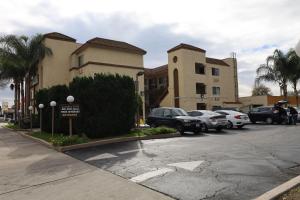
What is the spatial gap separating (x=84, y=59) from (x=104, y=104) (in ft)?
61.3

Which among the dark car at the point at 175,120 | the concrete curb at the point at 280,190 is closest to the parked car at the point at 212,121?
the dark car at the point at 175,120

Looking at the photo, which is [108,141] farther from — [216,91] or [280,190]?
[216,91]

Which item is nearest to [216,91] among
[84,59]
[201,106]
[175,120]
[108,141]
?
[201,106]

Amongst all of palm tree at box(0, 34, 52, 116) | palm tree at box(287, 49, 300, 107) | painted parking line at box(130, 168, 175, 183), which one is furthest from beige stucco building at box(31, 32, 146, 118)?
painted parking line at box(130, 168, 175, 183)

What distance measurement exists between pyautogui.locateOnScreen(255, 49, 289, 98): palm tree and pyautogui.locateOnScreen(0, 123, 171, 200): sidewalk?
97.6 feet

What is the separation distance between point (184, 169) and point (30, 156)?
746 centimetres

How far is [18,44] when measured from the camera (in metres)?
33.0

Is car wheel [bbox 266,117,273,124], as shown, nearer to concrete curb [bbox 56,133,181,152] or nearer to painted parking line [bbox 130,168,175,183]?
concrete curb [bbox 56,133,181,152]

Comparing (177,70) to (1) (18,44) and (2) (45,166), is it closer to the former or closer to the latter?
(1) (18,44)

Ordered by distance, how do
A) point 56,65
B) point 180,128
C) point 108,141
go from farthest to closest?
point 56,65
point 180,128
point 108,141

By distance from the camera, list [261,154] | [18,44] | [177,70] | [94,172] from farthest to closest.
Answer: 1. [177,70]
2. [18,44]
3. [261,154]
4. [94,172]

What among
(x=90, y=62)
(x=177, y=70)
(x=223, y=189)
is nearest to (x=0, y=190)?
(x=223, y=189)

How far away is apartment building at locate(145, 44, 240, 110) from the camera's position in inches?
1741

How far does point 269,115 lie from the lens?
92.5ft
